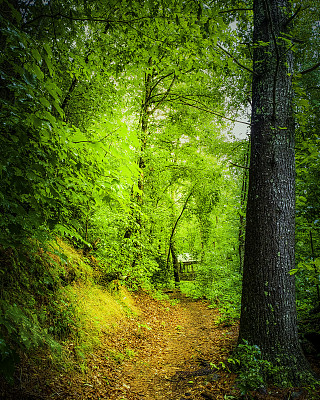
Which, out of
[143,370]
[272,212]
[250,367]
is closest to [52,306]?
[143,370]

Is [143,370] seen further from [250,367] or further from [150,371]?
[250,367]

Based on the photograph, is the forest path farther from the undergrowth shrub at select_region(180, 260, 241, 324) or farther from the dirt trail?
the undergrowth shrub at select_region(180, 260, 241, 324)

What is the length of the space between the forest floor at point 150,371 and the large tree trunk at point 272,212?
611 millimetres

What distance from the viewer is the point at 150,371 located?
4.54 metres

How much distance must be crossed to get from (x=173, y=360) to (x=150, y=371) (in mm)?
631

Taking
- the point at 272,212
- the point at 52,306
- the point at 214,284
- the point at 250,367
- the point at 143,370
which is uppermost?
the point at 272,212

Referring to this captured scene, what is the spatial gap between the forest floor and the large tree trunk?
0.61 metres

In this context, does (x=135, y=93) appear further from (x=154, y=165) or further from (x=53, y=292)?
(x=53, y=292)

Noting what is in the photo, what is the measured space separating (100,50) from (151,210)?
761cm

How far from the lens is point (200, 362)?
14.3ft

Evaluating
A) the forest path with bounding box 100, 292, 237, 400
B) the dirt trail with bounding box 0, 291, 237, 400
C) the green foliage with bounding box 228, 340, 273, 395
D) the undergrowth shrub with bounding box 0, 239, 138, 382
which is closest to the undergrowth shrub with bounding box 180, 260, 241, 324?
the forest path with bounding box 100, 292, 237, 400

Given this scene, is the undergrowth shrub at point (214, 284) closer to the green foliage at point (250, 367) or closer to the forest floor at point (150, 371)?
the forest floor at point (150, 371)

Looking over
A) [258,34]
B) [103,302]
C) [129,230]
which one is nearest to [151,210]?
[129,230]

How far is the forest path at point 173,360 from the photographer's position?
11.5 ft
